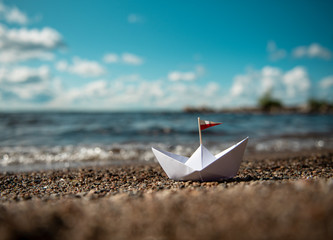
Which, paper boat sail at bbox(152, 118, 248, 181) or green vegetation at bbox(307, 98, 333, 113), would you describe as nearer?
paper boat sail at bbox(152, 118, 248, 181)

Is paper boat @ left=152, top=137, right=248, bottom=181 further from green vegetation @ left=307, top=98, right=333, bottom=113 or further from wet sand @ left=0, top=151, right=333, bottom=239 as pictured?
green vegetation @ left=307, top=98, right=333, bottom=113

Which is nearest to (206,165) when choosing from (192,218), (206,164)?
(206,164)

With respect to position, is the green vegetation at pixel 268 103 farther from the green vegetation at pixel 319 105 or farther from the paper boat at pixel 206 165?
the paper boat at pixel 206 165

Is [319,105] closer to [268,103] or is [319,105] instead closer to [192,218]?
[268,103]

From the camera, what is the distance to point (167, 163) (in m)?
4.72

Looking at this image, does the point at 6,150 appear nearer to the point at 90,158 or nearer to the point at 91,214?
the point at 90,158

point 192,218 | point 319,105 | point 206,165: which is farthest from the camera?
point 319,105

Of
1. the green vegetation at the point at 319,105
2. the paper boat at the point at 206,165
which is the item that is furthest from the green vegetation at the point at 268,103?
the paper boat at the point at 206,165

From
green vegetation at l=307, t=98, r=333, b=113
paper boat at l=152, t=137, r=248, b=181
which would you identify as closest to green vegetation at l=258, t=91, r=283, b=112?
green vegetation at l=307, t=98, r=333, b=113

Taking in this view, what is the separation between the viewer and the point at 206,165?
4.49m

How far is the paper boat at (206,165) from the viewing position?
4.43m

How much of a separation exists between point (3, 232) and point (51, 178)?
4495mm

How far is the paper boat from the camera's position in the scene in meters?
4.43

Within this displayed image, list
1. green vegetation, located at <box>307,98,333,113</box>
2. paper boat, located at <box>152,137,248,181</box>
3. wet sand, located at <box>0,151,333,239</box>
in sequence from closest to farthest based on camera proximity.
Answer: wet sand, located at <box>0,151,333,239</box>, paper boat, located at <box>152,137,248,181</box>, green vegetation, located at <box>307,98,333,113</box>
